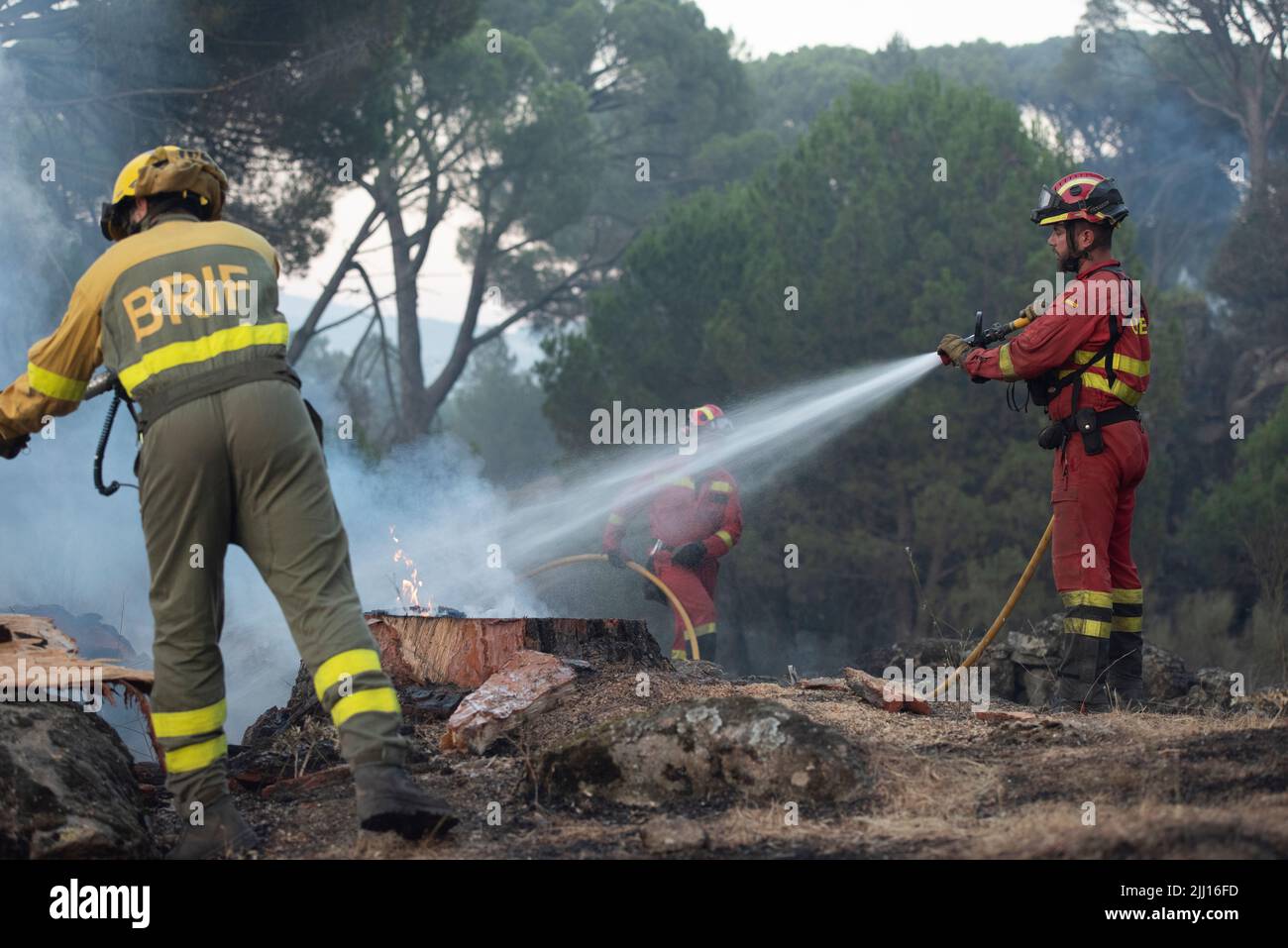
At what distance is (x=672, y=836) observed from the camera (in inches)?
134

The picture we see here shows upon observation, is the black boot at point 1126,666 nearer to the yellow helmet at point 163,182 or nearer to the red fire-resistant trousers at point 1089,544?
the red fire-resistant trousers at point 1089,544

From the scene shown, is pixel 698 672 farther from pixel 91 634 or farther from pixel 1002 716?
pixel 91 634

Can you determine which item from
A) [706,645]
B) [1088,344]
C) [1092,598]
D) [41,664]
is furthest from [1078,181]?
[706,645]

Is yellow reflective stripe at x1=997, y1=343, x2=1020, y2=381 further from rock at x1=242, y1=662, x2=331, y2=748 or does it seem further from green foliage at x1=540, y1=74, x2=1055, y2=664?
green foliage at x1=540, y1=74, x2=1055, y2=664

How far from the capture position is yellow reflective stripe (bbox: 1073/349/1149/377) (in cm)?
538

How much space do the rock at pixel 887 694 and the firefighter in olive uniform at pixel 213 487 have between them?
245 cm

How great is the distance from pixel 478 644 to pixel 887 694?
1.80 meters

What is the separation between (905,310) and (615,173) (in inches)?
461

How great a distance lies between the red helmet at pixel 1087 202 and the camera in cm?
543

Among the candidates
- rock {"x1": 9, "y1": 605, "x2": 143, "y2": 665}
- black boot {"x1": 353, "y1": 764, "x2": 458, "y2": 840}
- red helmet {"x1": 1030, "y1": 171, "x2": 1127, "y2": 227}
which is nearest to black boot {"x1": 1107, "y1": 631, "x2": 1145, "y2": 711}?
red helmet {"x1": 1030, "y1": 171, "x2": 1127, "y2": 227}

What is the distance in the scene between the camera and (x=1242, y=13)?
2219 centimetres

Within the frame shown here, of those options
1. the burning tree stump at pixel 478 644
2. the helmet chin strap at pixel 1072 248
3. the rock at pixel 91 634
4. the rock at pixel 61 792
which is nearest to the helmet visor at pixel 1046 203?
the helmet chin strap at pixel 1072 248
